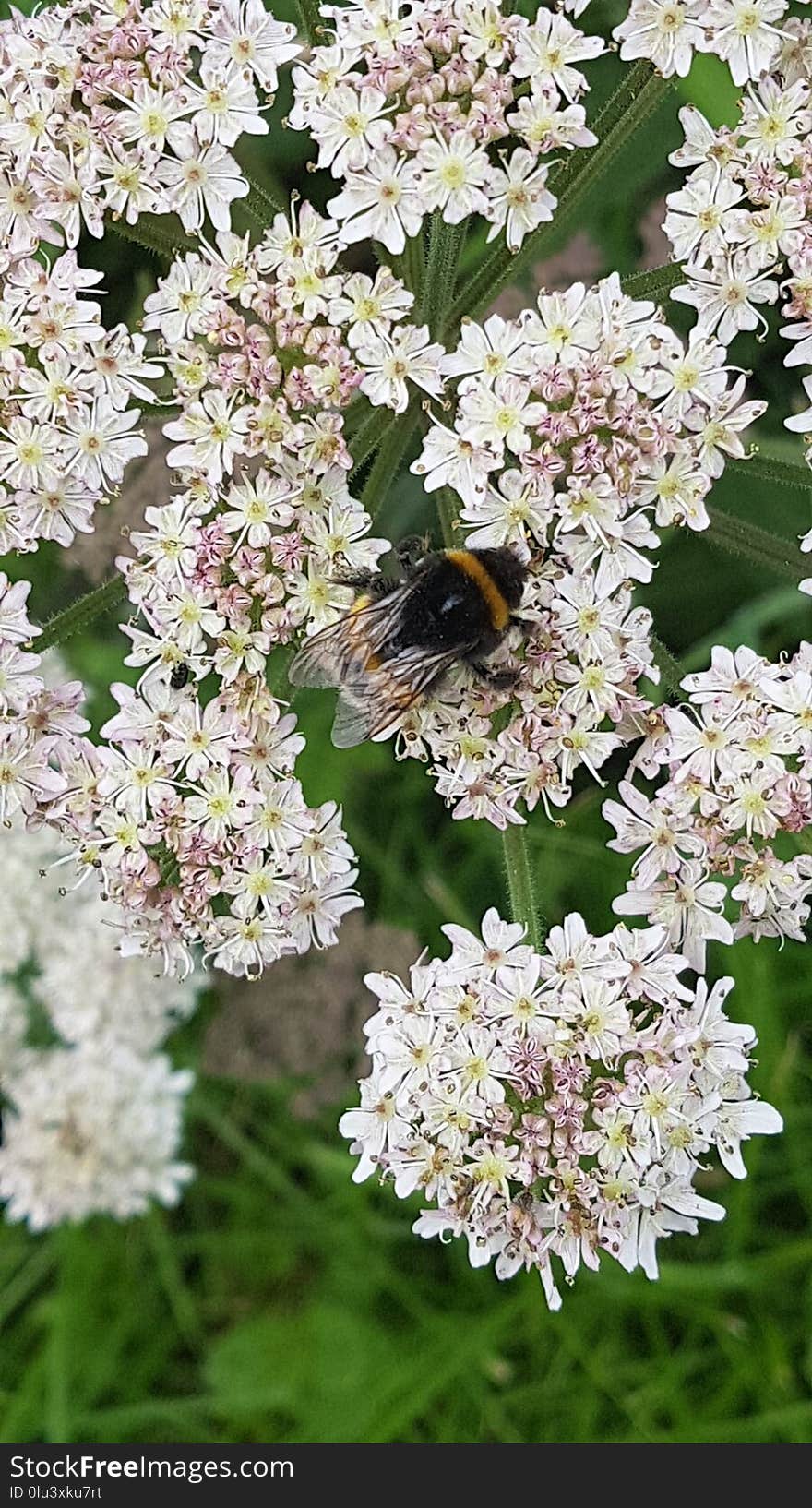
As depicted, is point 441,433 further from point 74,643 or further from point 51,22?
point 74,643

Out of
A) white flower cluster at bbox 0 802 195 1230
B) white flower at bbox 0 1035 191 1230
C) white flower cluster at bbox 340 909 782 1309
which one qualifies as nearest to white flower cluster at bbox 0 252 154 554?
white flower cluster at bbox 340 909 782 1309

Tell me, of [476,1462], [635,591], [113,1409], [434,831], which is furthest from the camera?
[434,831]

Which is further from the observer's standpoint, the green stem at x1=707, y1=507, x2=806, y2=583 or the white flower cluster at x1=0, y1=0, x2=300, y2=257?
the green stem at x1=707, y1=507, x2=806, y2=583

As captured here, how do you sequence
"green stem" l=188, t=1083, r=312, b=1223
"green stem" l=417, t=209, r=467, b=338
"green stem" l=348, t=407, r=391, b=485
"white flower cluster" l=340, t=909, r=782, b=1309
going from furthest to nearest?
"green stem" l=188, t=1083, r=312, b=1223
"green stem" l=348, t=407, r=391, b=485
"green stem" l=417, t=209, r=467, b=338
"white flower cluster" l=340, t=909, r=782, b=1309

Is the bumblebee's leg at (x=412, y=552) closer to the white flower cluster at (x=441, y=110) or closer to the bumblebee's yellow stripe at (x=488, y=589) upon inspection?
the bumblebee's yellow stripe at (x=488, y=589)

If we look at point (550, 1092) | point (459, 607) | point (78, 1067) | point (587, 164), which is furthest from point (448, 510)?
point (78, 1067)

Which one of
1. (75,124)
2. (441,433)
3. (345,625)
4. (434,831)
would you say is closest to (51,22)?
(75,124)

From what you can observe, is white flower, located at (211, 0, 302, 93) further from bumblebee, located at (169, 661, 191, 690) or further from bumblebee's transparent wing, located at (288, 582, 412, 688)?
bumblebee, located at (169, 661, 191, 690)
